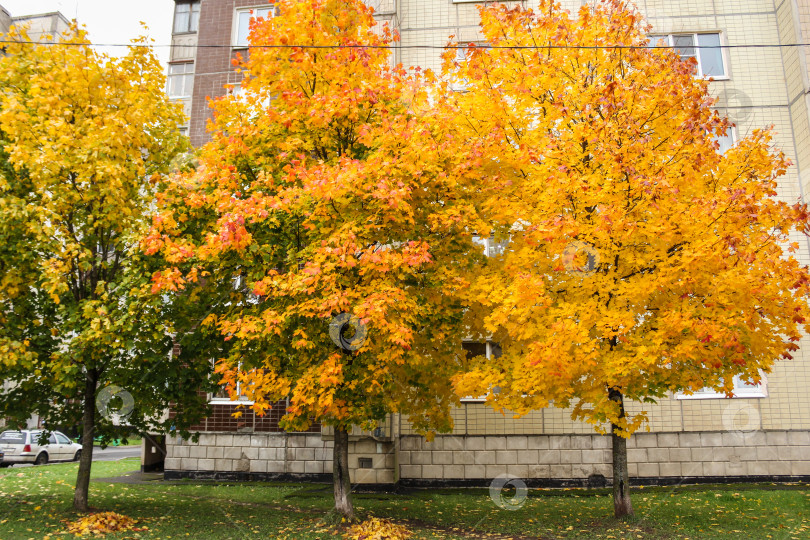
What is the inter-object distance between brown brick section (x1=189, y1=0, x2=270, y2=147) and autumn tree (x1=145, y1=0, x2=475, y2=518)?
7.58 meters

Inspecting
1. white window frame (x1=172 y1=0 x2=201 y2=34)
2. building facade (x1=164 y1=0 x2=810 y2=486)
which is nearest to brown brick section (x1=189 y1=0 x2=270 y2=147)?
building facade (x1=164 y1=0 x2=810 y2=486)

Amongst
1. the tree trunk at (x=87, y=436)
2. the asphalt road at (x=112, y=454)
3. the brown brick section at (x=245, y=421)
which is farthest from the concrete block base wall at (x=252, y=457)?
the asphalt road at (x=112, y=454)

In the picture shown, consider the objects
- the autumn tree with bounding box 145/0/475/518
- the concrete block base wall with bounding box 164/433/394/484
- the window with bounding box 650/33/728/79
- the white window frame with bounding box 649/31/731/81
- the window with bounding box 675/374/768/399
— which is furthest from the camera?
the window with bounding box 650/33/728/79

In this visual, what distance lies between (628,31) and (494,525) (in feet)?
28.5

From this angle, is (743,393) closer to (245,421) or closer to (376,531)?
(376,531)

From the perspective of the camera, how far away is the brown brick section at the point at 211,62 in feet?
58.2

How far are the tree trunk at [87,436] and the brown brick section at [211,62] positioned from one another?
364 inches

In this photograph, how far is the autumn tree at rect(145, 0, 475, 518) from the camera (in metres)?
8.42

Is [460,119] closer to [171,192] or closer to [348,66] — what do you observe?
[348,66]

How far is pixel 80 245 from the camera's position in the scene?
9211 mm

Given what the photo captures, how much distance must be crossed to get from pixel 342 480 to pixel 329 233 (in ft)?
14.0

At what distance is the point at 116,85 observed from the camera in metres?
10.1

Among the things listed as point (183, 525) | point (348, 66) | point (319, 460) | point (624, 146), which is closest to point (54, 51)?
point (348, 66)

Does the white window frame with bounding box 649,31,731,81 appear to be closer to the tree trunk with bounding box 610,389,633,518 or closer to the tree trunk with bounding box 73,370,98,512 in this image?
the tree trunk with bounding box 610,389,633,518
